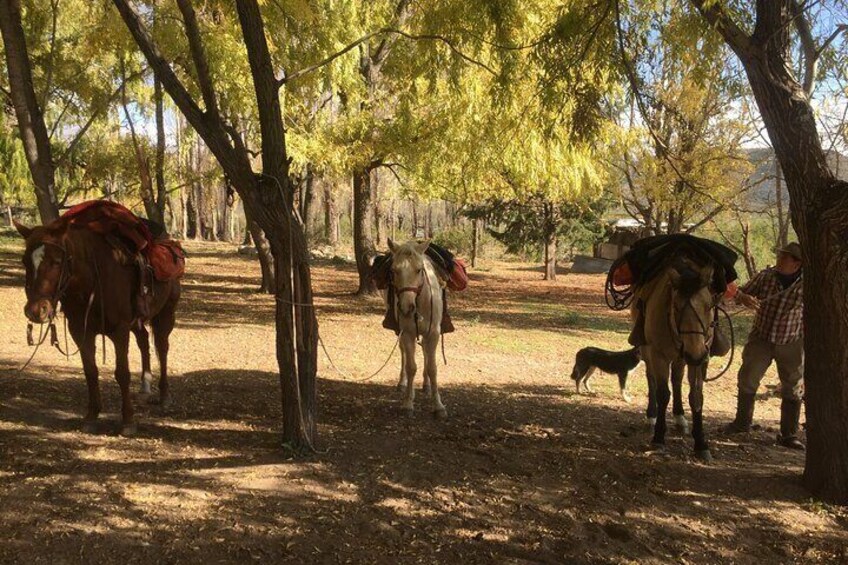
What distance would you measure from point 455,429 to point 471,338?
632cm

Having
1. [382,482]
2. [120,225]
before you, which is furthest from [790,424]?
[120,225]

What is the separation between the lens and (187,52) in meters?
10.4

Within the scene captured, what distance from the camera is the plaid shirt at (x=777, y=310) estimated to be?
226 inches

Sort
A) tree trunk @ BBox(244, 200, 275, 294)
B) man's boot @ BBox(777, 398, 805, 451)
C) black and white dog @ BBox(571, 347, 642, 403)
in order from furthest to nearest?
tree trunk @ BBox(244, 200, 275, 294) → black and white dog @ BBox(571, 347, 642, 403) → man's boot @ BBox(777, 398, 805, 451)

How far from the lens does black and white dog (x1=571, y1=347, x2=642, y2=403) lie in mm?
7672

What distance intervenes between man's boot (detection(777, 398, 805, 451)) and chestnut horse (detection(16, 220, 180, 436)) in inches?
242

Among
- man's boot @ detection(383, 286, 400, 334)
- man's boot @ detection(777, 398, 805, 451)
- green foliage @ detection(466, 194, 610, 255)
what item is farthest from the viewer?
green foliage @ detection(466, 194, 610, 255)

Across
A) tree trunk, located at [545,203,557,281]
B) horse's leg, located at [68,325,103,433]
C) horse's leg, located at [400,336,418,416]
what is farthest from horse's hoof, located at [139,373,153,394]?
tree trunk, located at [545,203,557,281]

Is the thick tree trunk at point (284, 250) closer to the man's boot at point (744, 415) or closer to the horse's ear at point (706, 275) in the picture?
the horse's ear at point (706, 275)

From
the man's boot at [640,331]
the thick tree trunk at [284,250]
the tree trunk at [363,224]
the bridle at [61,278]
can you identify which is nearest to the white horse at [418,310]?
the thick tree trunk at [284,250]

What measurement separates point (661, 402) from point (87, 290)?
16.8 feet

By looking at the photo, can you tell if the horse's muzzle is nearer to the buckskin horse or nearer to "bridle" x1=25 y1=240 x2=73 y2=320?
"bridle" x1=25 y1=240 x2=73 y2=320

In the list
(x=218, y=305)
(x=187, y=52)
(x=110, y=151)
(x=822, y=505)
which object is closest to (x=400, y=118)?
(x=187, y=52)

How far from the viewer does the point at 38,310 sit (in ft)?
14.4
